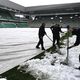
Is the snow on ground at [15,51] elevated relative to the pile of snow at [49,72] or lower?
lower

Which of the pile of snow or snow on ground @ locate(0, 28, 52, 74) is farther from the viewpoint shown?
snow on ground @ locate(0, 28, 52, 74)

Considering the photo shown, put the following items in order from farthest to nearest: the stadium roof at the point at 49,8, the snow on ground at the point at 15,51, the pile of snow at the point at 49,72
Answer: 1. the stadium roof at the point at 49,8
2. the snow on ground at the point at 15,51
3. the pile of snow at the point at 49,72

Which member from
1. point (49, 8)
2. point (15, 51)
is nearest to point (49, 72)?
point (15, 51)

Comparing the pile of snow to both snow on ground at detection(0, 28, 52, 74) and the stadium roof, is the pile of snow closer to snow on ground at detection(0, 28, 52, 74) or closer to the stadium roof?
snow on ground at detection(0, 28, 52, 74)

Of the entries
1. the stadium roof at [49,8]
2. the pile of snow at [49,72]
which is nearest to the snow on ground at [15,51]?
the pile of snow at [49,72]

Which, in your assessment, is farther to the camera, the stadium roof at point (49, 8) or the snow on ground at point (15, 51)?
the stadium roof at point (49, 8)

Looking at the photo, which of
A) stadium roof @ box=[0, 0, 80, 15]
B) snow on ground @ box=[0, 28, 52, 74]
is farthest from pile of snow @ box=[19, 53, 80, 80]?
stadium roof @ box=[0, 0, 80, 15]

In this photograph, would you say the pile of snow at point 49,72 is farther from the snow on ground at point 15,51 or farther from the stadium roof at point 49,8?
the stadium roof at point 49,8

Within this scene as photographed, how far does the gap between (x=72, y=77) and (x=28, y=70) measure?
5.04 ft

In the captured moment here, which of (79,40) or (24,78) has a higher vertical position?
(79,40)

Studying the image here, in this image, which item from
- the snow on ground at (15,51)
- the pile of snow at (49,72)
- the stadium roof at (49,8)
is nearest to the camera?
the pile of snow at (49,72)

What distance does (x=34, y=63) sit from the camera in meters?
6.66

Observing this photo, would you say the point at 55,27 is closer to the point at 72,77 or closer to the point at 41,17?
the point at 72,77

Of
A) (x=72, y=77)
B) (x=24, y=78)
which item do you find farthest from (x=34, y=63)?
(x=72, y=77)
